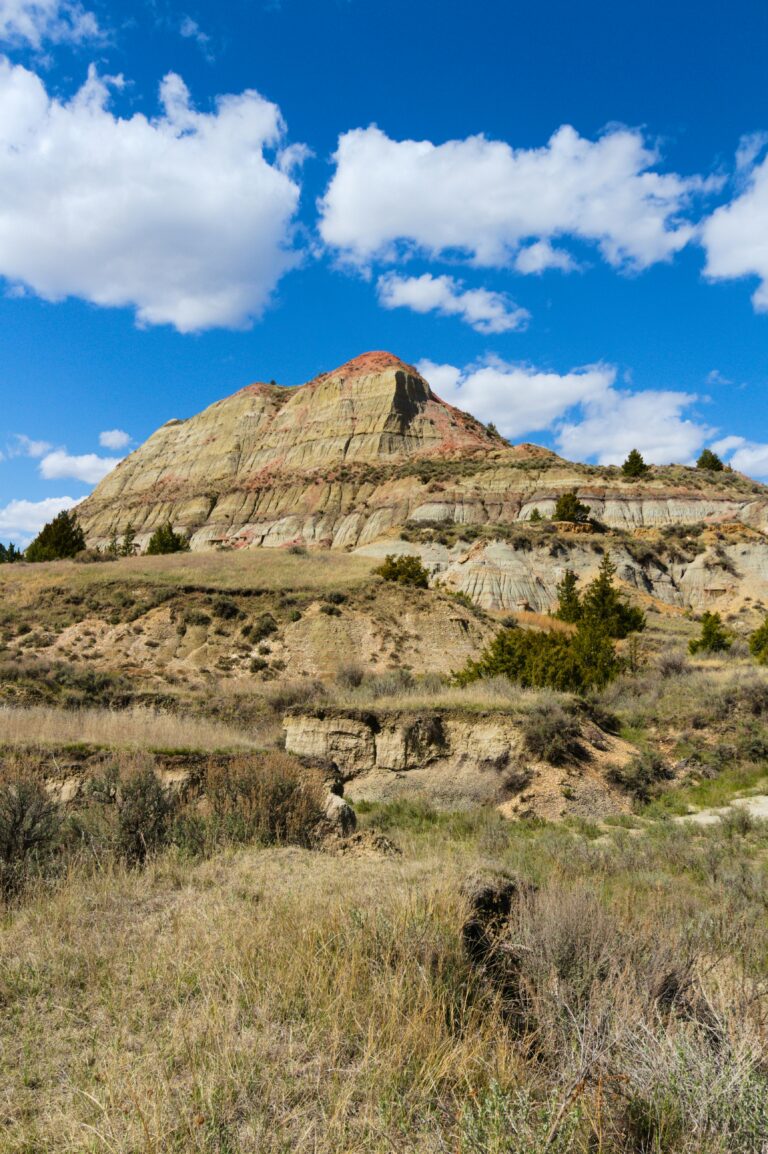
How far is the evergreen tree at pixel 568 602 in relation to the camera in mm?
36062

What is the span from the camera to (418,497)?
62.7 meters

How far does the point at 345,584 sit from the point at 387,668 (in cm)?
792

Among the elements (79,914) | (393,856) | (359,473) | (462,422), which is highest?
(462,422)

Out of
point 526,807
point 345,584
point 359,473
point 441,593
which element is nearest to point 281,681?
point 345,584

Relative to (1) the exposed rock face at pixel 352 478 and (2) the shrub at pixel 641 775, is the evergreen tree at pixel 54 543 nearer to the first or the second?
(1) the exposed rock face at pixel 352 478

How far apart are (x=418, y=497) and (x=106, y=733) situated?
52374 mm

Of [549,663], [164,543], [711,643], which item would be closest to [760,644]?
[711,643]

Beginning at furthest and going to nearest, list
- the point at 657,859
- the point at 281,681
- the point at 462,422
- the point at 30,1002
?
the point at 462,422
the point at 281,681
the point at 657,859
the point at 30,1002

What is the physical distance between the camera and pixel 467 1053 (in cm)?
309

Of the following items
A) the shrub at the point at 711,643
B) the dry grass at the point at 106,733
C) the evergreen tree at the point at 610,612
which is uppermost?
the evergreen tree at the point at 610,612

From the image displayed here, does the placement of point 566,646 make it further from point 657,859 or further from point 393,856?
point 393,856

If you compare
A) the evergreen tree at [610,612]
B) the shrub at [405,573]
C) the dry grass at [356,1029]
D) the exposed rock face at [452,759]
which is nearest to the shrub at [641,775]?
the exposed rock face at [452,759]

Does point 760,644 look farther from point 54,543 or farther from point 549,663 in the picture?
point 54,543

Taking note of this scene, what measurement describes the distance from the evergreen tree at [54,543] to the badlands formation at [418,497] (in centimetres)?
1723
